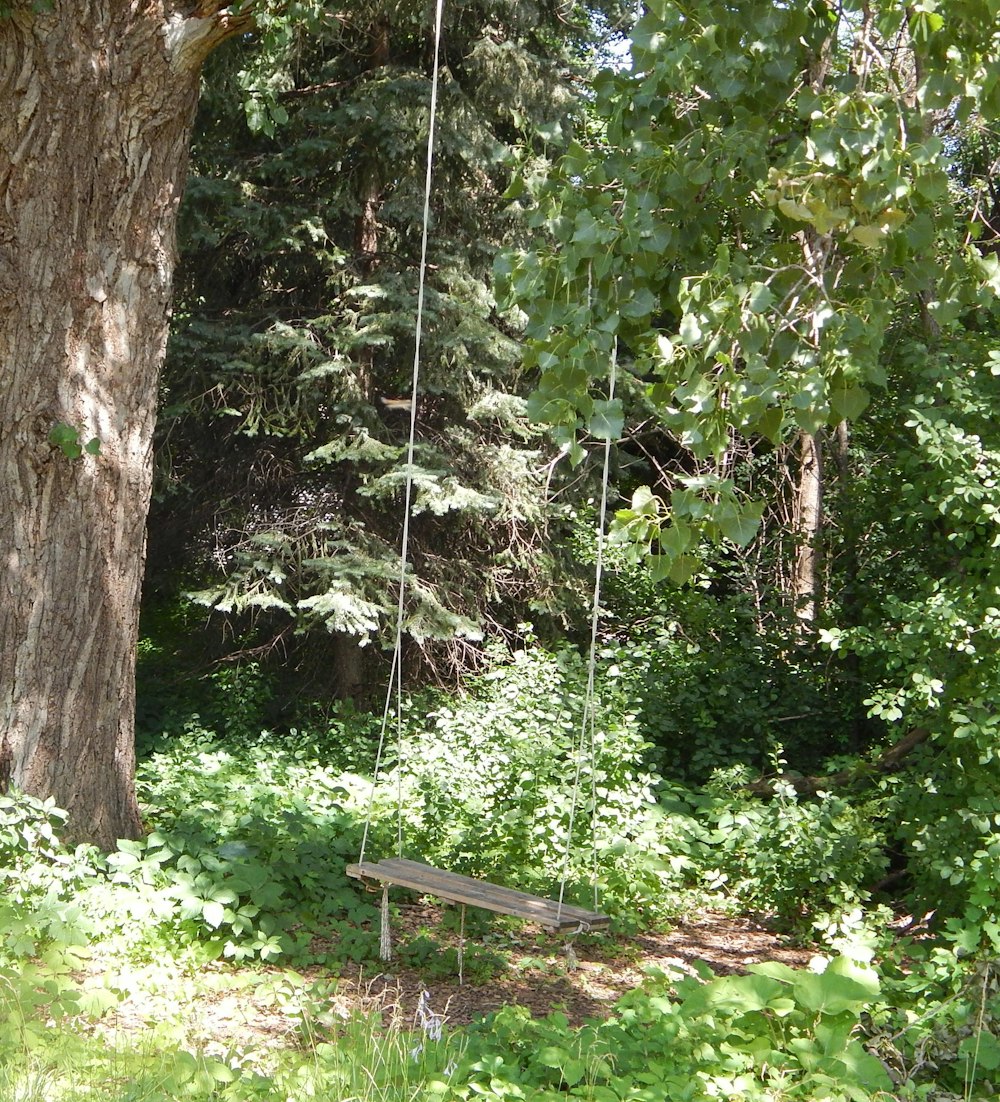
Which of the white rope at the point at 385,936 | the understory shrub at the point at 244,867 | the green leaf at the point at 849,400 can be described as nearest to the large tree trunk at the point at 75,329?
the understory shrub at the point at 244,867

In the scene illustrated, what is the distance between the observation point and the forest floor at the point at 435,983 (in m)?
4.12

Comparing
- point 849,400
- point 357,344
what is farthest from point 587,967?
point 357,344

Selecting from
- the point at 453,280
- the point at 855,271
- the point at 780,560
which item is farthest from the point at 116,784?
the point at 780,560

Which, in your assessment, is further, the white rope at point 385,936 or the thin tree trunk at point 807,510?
the thin tree trunk at point 807,510

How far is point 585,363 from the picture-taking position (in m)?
2.92

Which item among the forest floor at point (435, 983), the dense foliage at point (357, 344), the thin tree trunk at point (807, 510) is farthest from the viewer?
the thin tree trunk at point (807, 510)

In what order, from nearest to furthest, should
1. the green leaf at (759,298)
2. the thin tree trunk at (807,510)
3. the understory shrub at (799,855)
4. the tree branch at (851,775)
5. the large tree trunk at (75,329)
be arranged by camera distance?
the green leaf at (759,298), the large tree trunk at (75,329), the understory shrub at (799,855), the tree branch at (851,775), the thin tree trunk at (807,510)

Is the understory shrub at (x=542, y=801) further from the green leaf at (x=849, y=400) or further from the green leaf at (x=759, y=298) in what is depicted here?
the green leaf at (x=759, y=298)

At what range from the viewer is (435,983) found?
499cm

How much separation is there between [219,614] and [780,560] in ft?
14.5

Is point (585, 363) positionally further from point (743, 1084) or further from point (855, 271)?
point (743, 1084)

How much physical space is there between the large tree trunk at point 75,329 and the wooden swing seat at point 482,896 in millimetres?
1458

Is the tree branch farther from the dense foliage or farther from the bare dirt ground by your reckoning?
the dense foliage

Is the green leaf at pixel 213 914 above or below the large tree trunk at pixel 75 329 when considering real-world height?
below
